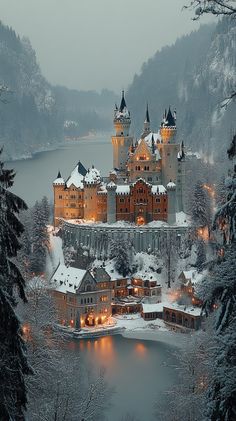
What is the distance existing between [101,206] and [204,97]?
9961cm

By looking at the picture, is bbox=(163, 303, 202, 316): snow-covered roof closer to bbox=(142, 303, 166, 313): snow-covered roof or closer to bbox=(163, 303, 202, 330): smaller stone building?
bbox=(163, 303, 202, 330): smaller stone building

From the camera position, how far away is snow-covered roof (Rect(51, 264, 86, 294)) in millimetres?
58281

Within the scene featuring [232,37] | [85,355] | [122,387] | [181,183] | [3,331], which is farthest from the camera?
[232,37]

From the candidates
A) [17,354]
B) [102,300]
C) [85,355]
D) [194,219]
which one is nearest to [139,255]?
[194,219]

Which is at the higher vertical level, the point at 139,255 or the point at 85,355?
the point at 139,255

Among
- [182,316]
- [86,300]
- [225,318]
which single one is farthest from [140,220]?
[225,318]

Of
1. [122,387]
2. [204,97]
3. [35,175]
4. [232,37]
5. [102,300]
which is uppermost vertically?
[232,37]

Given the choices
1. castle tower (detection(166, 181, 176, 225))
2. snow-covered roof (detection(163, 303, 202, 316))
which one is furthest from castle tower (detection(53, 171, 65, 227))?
snow-covered roof (detection(163, 303, 202, 316))

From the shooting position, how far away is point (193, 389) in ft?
88.1

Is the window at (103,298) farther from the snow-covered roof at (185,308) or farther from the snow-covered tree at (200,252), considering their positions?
the snow-covered tree at (200,252)

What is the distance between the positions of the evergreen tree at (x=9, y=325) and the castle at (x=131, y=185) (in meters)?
62.3

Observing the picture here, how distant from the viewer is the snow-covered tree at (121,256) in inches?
2574

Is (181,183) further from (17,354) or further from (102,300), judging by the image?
(17,354)

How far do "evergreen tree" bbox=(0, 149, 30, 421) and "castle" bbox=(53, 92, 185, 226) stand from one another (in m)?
62.3
